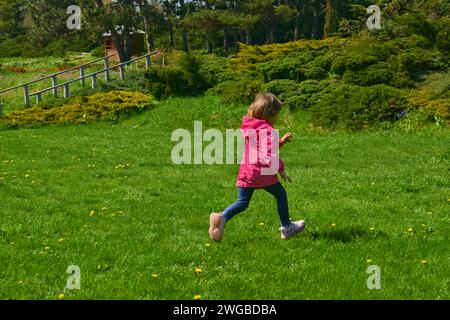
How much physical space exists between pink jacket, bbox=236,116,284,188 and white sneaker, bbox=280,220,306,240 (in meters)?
0.66

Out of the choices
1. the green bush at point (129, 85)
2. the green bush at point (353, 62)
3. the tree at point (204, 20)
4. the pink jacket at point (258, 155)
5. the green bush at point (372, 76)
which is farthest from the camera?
the tree at point (204, 20)

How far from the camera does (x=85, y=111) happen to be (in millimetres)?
22391

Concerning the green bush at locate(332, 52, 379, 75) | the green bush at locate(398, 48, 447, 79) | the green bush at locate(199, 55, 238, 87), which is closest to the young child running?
the green bush at locate(332, 52, 379, 75)

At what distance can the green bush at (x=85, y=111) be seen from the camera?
71.7ft

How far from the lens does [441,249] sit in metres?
6.55

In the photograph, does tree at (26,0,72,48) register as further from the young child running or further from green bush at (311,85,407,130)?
the young child running

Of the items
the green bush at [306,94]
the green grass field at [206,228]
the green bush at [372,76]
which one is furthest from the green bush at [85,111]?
the green bush at [372,76]

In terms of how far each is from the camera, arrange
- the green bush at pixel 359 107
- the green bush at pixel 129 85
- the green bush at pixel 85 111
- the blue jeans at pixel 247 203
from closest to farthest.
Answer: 1. the blue jeans at pixel 247 203
2. the green bush at pixel 359 107
3. the green bush at pixel 85 111
4. the green bush at pixel 129 85

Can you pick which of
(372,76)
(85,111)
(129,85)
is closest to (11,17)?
(129,85)

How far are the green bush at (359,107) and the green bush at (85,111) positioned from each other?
27.1ft

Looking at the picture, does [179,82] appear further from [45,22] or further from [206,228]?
[45,22]

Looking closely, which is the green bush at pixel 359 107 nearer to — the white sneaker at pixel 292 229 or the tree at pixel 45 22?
the white sneaker at pixel 292 229

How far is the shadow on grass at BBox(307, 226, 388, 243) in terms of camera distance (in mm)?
6966

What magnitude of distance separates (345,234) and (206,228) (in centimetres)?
195
